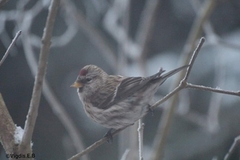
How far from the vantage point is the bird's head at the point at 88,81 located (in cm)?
339

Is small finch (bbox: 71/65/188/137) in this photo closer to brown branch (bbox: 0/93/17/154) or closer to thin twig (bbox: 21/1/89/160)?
thin twig (bbox: 21/1/89/160)

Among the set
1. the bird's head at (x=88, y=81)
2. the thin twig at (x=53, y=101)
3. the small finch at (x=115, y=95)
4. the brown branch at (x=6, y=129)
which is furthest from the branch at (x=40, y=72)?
the thin twig at (x=53, y=101)

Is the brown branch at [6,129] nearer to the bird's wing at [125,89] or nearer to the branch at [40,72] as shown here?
the branch at [40,72]

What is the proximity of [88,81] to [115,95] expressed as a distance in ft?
0.91

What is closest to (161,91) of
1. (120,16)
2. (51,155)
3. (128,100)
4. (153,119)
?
(153,119)

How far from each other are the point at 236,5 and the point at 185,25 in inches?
30.0

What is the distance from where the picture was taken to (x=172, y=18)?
7363 mm

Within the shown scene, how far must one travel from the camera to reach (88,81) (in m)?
3.41

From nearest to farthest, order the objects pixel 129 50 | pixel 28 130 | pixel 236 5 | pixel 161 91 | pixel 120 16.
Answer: pixel 28 130 < pixel 129 50 < pixel 120 16 < pixel 161 91 < pixel 236 5

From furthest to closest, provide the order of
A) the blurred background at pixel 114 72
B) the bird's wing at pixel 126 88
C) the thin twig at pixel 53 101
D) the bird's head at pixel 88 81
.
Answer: the blurred background at pixel 114 72 < the thin twig at pixel 53 101 < the bird's head at pixel 88 81 < the bird's wing at pixel 126 88

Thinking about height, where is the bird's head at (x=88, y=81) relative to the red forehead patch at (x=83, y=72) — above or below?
below

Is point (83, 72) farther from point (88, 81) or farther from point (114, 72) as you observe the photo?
point (114, 72)

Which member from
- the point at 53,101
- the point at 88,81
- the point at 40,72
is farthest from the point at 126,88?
the point at 40,72

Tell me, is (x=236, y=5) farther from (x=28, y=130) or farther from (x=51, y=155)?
(x=28, y=130)
